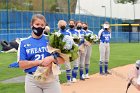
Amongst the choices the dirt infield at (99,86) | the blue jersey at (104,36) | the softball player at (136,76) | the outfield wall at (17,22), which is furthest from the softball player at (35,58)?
the outfield wall at (17,22)

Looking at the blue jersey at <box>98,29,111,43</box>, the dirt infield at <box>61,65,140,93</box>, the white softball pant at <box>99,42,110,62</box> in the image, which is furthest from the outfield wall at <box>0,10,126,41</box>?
the dirt infield at <box>61,65,140,93</box>

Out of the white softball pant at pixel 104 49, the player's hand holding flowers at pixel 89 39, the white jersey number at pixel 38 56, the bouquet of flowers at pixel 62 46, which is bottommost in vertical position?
the white softball pant at pixel 104 49

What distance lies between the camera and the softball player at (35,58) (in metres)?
5.95

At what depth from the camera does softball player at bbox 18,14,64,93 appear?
5.95 m

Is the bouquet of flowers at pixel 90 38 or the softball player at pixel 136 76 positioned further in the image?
the bouquet of flowers at pixel 90 38

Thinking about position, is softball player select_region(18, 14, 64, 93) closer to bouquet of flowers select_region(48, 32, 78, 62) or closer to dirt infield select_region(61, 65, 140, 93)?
bouquet of flowers select_region(48, 32, 78, 62)

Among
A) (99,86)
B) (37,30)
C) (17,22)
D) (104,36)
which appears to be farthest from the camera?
(17,22)

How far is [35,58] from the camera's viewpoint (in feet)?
19.8

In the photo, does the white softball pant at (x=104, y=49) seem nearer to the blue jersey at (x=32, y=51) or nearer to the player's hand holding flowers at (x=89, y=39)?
the player's hand holding flowers at (x=89, y=39)

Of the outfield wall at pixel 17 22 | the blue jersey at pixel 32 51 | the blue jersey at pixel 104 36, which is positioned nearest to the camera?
the blue jersey at pixel 32 51

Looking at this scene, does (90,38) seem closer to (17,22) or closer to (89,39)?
(89,39)

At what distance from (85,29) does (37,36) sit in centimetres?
903

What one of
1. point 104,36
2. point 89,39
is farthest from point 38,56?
point 104,36

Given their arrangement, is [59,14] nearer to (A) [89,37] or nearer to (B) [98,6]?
(B) [98,6]
